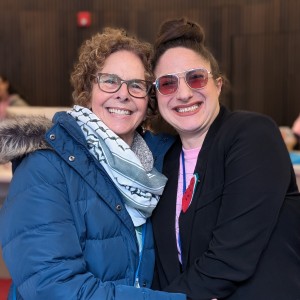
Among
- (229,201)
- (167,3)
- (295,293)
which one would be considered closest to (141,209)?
(229,201)

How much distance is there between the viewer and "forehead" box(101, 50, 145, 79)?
5.88 ft

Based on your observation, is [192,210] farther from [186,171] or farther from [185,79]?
[185,79]

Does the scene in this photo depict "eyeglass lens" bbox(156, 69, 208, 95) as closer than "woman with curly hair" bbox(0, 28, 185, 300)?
No

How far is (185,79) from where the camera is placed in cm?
182

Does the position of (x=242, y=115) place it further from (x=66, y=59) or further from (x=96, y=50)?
(x=66, y=59)

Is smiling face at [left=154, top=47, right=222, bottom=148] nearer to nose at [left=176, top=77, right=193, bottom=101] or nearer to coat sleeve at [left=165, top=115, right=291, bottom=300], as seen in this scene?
nose at [left=176, top=77, right=193, bottom=101]

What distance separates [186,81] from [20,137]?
0.61 m

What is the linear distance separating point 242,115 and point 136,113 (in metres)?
0.38

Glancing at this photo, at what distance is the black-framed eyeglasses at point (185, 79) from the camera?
1820 mm

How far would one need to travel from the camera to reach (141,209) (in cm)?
170

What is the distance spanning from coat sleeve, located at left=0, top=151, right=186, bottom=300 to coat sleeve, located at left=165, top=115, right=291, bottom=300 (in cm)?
12

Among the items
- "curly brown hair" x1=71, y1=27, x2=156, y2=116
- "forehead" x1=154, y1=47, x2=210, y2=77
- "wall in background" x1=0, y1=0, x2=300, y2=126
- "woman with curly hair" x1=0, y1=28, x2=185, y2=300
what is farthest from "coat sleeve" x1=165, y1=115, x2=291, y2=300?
"wall in background" x1=0, y1=0, x2=300, y2=126

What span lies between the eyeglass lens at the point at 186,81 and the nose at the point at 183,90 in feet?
0.04

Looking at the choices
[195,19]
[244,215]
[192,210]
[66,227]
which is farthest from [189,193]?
[195,19]
